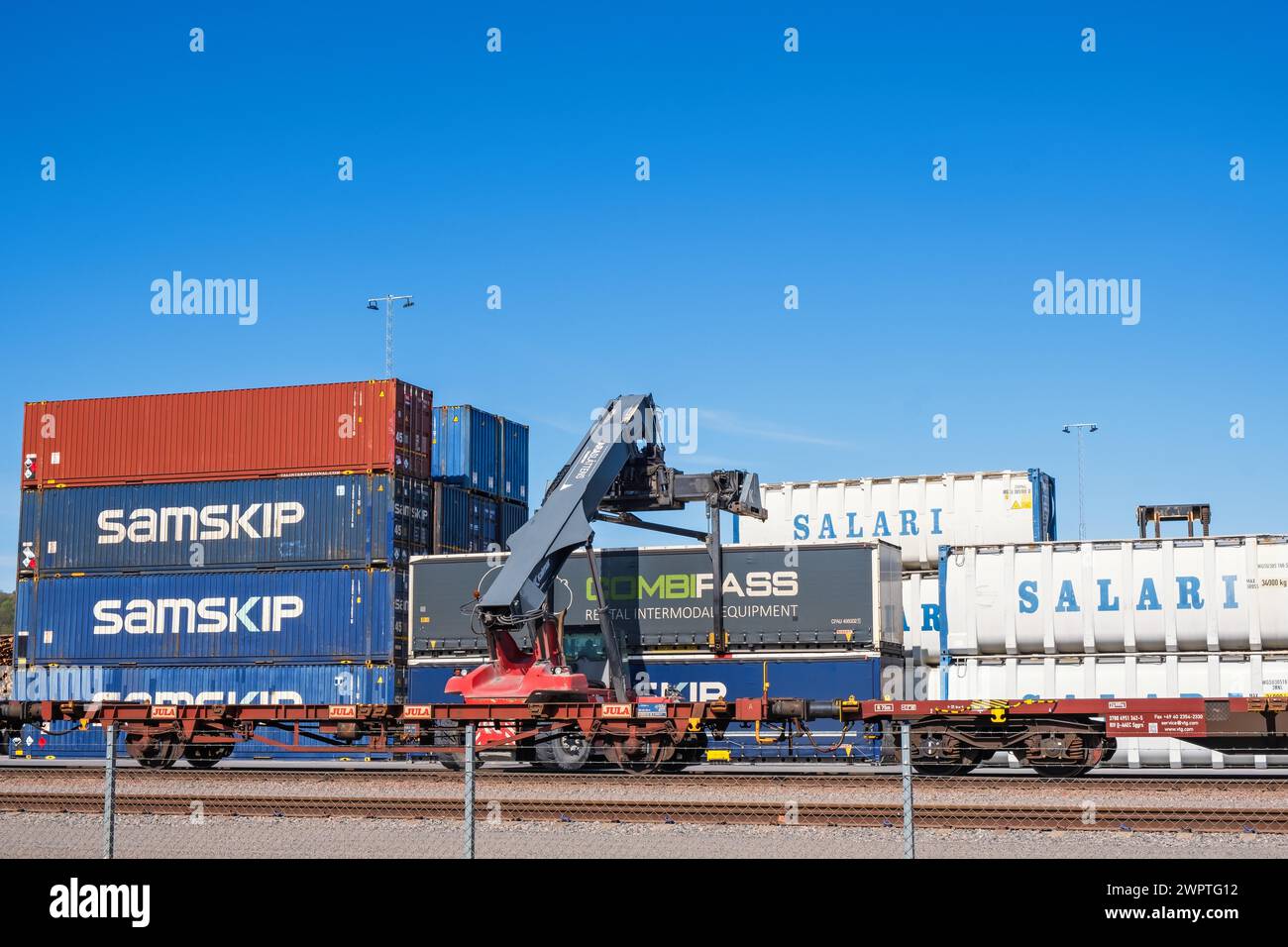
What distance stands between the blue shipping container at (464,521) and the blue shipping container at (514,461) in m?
0.83

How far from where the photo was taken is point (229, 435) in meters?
32.3

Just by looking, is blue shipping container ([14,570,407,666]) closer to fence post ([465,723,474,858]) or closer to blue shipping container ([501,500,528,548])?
blue shipping container ([501,500,528,548])

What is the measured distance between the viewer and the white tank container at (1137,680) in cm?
2573

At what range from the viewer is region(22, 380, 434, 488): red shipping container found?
31.4 meters

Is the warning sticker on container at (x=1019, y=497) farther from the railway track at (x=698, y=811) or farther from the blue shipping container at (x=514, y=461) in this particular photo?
the railway track at (x=698, y=811)

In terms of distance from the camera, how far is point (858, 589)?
84.9ft

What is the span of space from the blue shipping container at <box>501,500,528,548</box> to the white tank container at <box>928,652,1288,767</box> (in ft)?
42.5

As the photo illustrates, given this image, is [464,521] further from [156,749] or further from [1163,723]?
[1163,723]

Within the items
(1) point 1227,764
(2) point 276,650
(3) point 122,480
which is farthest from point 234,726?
(1) point 1227,764

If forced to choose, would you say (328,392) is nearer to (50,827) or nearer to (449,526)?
(449,526)

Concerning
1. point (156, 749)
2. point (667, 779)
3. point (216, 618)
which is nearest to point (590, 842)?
point (667, 779)

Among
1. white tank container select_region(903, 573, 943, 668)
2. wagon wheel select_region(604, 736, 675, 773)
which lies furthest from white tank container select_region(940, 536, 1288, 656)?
wagon wheel select_region(604, 736, 675, 773)

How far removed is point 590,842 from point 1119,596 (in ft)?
52.0
